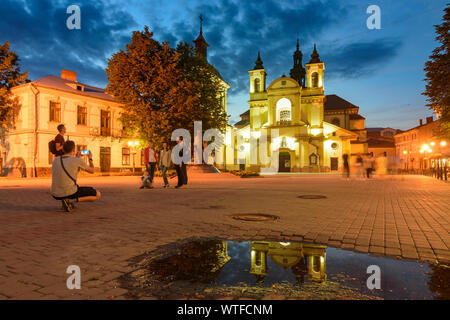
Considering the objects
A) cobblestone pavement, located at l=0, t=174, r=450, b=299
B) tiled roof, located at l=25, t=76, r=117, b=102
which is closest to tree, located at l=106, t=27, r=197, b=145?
tiled roof, located at l=25, t=76, r=117, b=102

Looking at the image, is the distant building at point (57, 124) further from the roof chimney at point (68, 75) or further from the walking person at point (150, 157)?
the walking person at point (150, 157)

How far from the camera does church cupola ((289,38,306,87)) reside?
189 ft

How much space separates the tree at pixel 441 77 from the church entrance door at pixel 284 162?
86.9 ft

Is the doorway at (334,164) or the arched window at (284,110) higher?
the arched window at (284,110)

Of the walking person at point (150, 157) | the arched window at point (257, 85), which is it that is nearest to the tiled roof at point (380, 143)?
the arched window at point (257, 85)

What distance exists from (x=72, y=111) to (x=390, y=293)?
32633 millimetres

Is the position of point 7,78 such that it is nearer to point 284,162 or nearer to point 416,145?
point 284,162

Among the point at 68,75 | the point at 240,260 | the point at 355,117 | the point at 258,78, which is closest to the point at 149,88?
the point at 68,75

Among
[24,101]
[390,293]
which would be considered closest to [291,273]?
[390,293]

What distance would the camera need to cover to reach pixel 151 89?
23641 mm

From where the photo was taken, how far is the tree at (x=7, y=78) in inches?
955

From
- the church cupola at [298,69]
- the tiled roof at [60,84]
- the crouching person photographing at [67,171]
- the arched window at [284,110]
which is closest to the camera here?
the crouching person photographing at [67,171]

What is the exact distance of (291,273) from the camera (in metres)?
2.76

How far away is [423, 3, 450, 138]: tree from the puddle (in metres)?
23.3
